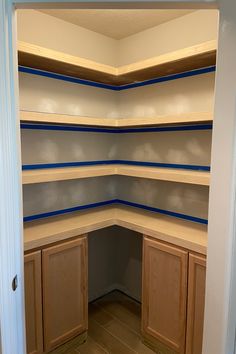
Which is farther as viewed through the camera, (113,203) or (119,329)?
(113,203)

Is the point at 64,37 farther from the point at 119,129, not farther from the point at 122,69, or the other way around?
the point at 119,129

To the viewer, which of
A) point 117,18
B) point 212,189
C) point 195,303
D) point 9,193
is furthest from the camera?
point 117,18

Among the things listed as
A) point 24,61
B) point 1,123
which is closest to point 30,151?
point 24,61

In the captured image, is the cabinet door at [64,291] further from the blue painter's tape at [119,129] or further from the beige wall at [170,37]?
the beige wall at [170,37]

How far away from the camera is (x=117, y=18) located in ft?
6.96

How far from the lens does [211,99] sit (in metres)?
2.01

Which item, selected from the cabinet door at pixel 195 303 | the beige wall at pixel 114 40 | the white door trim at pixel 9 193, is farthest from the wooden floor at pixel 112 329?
the beige wall at pixel 114 40

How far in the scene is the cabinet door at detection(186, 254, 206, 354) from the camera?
5.77 ft

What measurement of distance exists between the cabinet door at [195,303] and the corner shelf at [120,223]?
0.11 meters

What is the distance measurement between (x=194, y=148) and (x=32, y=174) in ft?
4.19

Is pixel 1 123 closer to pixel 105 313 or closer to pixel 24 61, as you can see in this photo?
pixel 24 61

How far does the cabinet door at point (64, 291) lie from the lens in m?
1.94

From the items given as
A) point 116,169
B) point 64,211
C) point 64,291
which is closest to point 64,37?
point 116,169

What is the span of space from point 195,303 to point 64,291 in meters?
0.97
